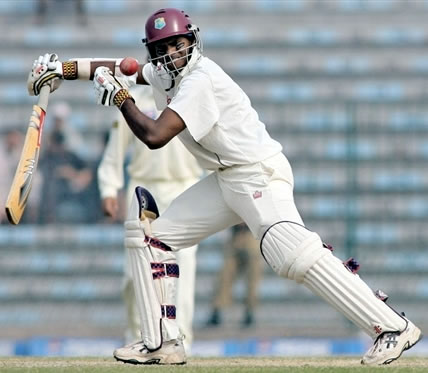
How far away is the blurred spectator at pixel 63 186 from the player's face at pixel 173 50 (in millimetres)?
5191

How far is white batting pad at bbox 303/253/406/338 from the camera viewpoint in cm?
585

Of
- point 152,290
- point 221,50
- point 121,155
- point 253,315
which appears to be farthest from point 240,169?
point 221,50

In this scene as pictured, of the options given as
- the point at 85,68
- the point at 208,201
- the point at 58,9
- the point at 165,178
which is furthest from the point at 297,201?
the point at 208,201

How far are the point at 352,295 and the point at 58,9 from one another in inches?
329

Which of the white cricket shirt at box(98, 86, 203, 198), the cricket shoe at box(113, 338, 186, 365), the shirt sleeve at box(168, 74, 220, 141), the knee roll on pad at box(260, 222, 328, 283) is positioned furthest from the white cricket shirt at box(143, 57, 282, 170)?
the white cricket shirt at box(98, 86, 203, 198)

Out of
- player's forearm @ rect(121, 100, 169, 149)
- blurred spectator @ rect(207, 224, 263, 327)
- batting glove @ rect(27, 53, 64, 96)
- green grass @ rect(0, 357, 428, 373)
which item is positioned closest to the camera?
green grass @ rect(0, 357, 428, 373)

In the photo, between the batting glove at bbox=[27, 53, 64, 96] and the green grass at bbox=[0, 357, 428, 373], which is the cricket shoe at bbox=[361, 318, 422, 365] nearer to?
the green grass at bbox=[0, 357, 428, 373]

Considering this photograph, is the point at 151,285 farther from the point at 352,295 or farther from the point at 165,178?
the point at 165,178

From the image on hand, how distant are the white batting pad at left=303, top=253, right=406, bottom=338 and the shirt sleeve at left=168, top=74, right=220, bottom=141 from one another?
819mm

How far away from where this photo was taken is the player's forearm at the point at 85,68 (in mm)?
6352

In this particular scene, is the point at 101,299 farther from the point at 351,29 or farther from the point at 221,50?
the point at 351,29

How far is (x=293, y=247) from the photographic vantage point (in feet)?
19.1

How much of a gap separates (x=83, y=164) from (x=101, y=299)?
1192 mm

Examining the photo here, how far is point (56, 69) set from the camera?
626 centimetres
